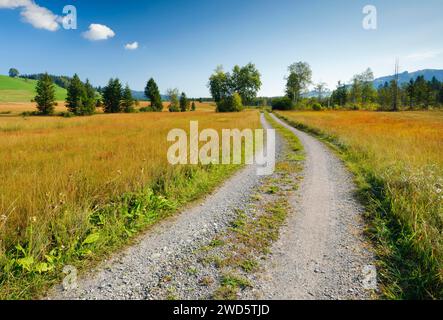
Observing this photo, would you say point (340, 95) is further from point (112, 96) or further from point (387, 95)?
point (112, 96)

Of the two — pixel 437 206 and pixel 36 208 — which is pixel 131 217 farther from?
pixel 437 206

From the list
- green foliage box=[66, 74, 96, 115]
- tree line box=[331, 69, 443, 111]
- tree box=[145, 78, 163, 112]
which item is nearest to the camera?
green foliage box=[66, 74, 96, 115]

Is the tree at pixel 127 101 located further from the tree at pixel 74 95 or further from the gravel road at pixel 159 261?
the gravel road at pixel 159 261

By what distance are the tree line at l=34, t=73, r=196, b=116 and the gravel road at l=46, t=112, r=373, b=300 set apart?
213 ft

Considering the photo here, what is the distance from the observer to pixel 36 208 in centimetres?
433

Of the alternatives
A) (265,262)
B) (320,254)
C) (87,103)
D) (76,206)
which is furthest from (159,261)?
(87,103)

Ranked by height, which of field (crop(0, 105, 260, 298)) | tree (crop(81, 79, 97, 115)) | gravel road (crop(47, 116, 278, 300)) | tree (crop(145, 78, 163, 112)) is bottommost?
gravel road (crop(47, 116, 278, 300))

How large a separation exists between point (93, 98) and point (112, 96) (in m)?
5.85

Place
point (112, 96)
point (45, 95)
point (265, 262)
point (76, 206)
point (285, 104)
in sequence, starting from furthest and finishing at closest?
1. point (285, 104)
2. point (112, 96)
3. point (45, 95)
4. point (76, 206)
5. point (265, 262)

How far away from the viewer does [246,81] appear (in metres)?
82.1

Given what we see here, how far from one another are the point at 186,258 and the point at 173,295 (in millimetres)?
845

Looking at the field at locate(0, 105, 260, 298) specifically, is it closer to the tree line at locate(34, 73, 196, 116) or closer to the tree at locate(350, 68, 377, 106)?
the tree line at locate(34, 73, 196, 116)

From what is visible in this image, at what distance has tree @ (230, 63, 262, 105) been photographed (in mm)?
81438

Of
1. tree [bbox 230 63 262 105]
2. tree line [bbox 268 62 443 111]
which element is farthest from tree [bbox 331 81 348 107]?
tree [bbox 230 63 262 105]
